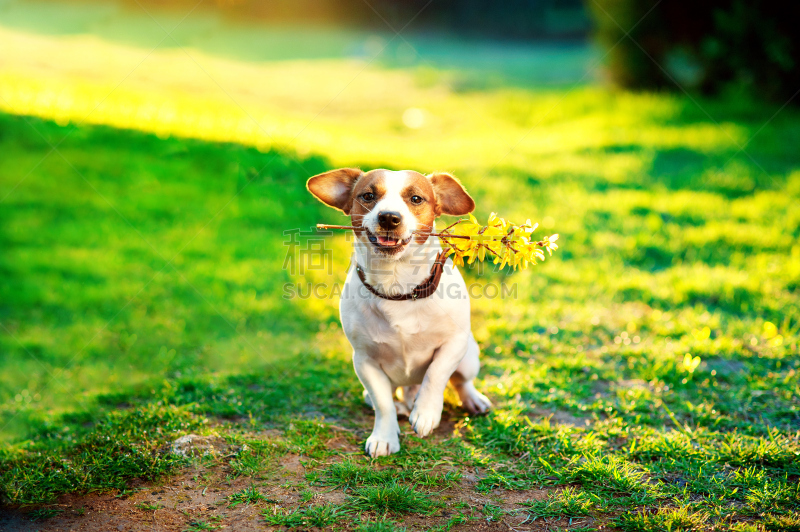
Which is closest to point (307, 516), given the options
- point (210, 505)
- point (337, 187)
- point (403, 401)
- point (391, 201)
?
point (210, 505)

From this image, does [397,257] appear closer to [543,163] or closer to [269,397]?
[269,397]

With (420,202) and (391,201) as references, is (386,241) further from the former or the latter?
(420,202)

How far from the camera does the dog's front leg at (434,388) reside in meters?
3.65

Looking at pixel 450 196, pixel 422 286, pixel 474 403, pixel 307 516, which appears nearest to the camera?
pixel 307 516

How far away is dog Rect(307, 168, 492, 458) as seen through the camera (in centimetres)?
363

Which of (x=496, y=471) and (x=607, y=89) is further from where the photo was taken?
(x=607, y=89)

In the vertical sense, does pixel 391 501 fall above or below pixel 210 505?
above

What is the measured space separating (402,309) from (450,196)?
788 mm

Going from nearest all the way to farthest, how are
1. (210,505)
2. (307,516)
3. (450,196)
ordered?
(307,516), (210,505), (450,196)

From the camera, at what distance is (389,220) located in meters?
3.36

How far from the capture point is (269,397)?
14.9ft

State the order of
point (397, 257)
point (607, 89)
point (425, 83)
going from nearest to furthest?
point (397, 257), point (607, 89), point (425, 83)

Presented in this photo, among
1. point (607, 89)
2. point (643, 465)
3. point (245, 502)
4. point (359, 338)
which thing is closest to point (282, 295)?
point (359, 338)

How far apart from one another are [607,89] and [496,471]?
44.5ft
